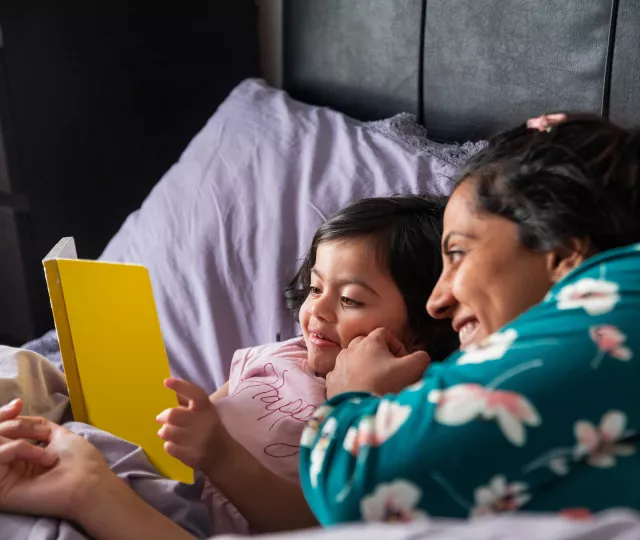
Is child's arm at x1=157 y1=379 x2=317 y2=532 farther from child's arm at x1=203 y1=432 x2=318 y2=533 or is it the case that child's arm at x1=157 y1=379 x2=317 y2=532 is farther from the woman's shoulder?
the woman's shoulder

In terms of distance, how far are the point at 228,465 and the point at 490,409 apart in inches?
16.0

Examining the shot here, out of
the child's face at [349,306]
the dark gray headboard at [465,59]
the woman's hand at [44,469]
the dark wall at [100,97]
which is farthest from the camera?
the dark wall at [100,97]

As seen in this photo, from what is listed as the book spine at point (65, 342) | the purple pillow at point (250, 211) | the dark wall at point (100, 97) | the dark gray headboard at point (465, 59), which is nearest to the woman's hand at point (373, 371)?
the book spine at point (65, 342)

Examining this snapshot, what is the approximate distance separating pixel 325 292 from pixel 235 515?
327 mm

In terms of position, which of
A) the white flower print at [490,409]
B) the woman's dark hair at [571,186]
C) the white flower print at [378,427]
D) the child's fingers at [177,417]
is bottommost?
the child's fingers at [177,417]

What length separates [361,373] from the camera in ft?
3.27

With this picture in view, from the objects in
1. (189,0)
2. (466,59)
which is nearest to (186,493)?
(466,59)

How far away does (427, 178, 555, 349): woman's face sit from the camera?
871 millimetres

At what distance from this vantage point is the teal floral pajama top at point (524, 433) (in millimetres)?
721

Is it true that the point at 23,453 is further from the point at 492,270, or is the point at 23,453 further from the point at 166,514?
the point at 492,270

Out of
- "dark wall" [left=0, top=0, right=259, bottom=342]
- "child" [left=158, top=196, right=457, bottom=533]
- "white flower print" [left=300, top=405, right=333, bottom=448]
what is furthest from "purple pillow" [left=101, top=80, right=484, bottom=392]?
"white flower print" [left=300, top=405, right=333, bottom=448]

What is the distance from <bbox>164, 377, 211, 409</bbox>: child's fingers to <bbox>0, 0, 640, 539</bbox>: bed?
0.49 m

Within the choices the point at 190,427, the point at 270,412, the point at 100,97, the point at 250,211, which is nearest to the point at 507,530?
the point at 190,427

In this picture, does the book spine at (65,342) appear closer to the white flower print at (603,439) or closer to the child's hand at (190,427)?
the child's hand at (190,427)
